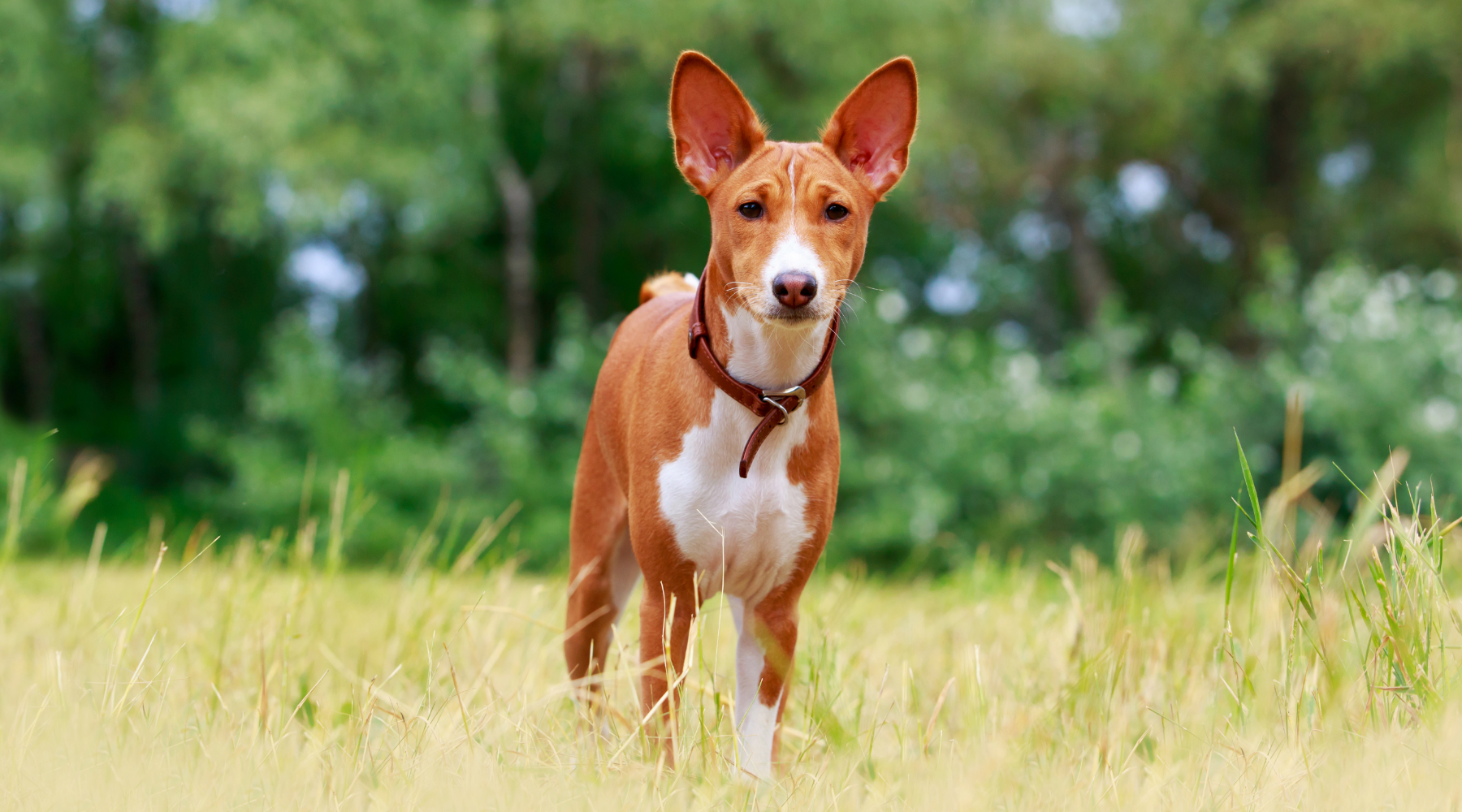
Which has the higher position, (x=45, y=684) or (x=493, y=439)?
(x=45, y=684)

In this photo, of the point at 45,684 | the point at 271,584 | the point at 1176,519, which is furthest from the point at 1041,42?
the point at 45,684

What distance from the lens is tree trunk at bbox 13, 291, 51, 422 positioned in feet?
48.3

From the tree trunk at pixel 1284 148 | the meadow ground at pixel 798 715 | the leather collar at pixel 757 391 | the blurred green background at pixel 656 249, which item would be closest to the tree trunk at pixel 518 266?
the blurred green background at pixel 656 249

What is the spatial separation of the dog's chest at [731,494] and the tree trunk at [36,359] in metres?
15.2

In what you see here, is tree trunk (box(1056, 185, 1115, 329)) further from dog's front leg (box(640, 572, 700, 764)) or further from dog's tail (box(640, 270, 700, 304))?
dog's front leg (box(640, 572, 700, 764))

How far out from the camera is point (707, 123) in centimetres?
260

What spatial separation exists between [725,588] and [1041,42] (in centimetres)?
1161

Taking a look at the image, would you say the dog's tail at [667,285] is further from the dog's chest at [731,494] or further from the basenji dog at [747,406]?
the dog's chest at [731,494]

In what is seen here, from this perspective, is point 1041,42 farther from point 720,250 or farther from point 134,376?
point 134,376

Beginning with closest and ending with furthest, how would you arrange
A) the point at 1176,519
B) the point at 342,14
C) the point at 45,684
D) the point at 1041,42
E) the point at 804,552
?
the point at 804,552
the point at 45,684
the point at 1176,519
the point at 342,14
the point at 1041,42

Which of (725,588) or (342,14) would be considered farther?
(342,14)

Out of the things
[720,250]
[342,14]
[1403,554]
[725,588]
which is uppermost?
[342,14]

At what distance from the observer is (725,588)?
2600 mm

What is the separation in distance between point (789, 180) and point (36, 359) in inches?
622
